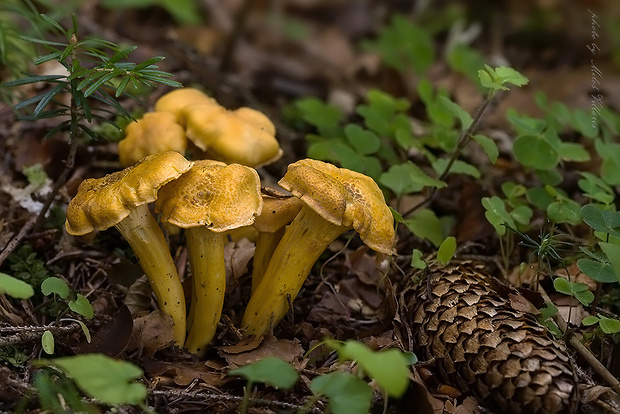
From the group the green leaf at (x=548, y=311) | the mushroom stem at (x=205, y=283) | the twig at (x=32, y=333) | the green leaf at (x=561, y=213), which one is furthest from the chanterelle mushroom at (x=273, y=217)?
the green leaf at (x=561, y=213)

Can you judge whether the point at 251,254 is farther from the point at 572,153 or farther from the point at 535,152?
the point at 572,153

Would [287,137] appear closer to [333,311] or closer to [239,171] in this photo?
[333,311]

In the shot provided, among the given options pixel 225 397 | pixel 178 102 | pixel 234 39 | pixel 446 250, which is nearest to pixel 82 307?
pixel 225 397

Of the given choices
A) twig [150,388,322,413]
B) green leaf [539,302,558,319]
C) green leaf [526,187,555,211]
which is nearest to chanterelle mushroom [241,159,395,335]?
twig [150,388,322,413]

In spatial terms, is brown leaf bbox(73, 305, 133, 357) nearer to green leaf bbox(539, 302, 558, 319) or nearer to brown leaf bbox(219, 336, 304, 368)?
brown leaf bbox(219, 336, 304, 368)

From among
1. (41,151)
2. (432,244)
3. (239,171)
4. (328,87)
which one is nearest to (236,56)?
(328,87)
